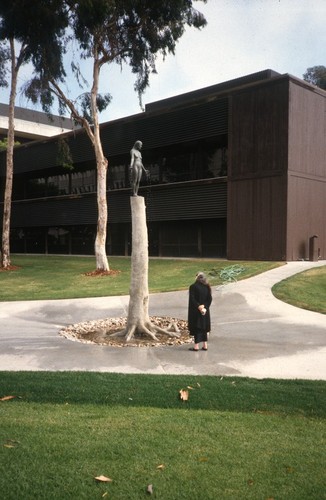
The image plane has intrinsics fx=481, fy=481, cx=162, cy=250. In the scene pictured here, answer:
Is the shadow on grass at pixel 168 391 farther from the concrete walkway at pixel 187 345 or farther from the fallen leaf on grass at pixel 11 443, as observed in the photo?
the fallen leaf on grass at pixel 11 443

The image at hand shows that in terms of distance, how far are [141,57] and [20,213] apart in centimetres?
1961

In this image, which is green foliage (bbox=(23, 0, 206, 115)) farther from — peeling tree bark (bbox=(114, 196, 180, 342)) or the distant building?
the distant building

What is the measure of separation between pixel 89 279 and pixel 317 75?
4009 centimetres

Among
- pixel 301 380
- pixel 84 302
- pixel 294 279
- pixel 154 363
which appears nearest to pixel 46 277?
pixel 84 302

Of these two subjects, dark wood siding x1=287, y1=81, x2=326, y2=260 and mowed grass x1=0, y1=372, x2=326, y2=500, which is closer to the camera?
mowed grass x1=0, y1=372, x2=326, y2=500

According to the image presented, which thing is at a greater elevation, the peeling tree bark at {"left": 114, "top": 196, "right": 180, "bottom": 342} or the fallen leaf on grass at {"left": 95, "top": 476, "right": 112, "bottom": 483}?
the peeling tree bark at {"left": 114, "top": 196, "right": 180, "bottom": 342}

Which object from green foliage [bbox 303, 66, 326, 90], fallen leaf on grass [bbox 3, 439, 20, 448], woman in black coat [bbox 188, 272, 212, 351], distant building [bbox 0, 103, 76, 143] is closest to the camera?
fallen leaf on grass [bbox 3, 439, 20, 448]

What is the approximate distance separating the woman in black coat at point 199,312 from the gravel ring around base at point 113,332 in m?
0.94

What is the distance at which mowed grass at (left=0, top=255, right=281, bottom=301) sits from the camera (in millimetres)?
16859

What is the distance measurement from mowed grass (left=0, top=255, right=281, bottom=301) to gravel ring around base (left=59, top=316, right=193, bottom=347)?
4148 mm

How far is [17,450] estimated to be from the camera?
4.22 meters

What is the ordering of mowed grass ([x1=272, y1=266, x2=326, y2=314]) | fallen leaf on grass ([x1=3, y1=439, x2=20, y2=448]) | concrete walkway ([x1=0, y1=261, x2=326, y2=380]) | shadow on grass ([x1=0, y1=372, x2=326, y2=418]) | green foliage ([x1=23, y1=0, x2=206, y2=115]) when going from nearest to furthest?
fallen leaf on grass ([x1=3, y1=439, x2=20, y2=448])
shadow on grass ([x1=0, y1=372, x2=326, y2=418])
concrete walkway ([x1=0, y1=261, x2=326, y2=380])
mowed grass ([x1=272, y1=266, x2=326, y2=314])
green foliage ([x1=23, y1=0, x2=206, y2=115])

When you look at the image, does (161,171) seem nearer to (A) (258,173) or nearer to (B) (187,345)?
(A) (258,173)

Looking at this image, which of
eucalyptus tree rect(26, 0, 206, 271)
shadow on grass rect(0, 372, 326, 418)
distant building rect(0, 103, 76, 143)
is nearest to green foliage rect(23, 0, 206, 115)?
eucalyptus tree rect(26, 0, 206, 271)
